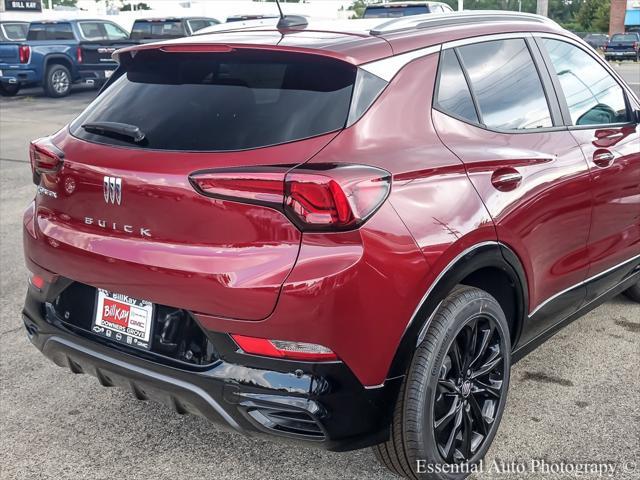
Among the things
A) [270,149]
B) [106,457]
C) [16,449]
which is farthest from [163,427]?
[270,149]

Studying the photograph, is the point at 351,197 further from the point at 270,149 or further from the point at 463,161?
the point at 463,161

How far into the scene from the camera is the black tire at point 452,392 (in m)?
2.56

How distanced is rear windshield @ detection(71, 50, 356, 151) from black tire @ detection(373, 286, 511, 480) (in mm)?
812

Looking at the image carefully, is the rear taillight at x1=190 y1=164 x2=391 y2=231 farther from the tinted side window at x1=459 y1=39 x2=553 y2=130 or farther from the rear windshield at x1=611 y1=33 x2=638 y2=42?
the rear windshield at x1=611 y1=33 x2=638 y2=42

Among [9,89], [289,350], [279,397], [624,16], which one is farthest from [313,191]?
[624,16]

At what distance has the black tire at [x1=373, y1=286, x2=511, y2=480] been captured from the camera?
256 centimetres

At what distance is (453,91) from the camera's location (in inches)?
114

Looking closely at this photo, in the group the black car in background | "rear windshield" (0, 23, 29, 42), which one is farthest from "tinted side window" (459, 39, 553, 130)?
"rear windshield" (0, 23, 29, 42)

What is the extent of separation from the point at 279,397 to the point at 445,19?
1836mm

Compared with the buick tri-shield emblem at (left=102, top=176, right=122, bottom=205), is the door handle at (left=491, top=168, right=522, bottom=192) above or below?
above

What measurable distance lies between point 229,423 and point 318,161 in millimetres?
913

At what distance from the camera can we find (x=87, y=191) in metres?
2.71

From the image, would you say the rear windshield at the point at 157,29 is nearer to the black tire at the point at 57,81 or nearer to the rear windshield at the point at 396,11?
the black tire at the point at 57,81

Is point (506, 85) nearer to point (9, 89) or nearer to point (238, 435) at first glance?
point (238, 435)
